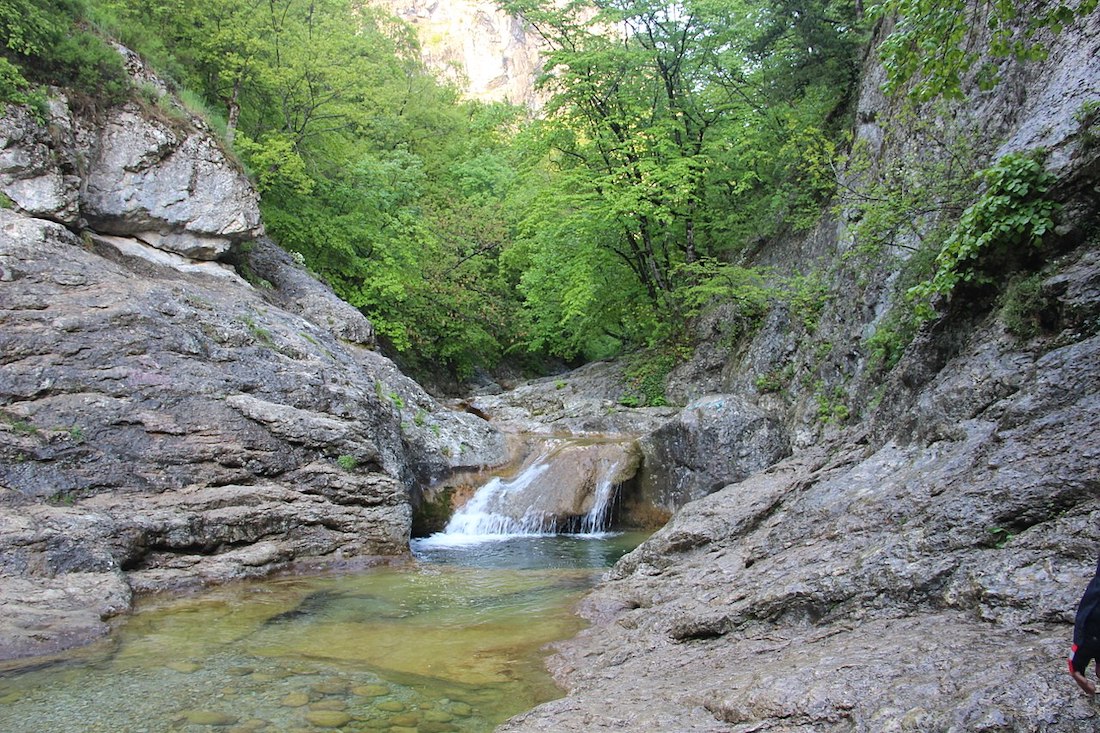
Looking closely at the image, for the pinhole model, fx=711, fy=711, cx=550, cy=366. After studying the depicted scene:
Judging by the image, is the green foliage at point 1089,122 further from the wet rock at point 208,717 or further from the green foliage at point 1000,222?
the wet rock at point 208,717

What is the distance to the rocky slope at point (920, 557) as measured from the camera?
3.60m

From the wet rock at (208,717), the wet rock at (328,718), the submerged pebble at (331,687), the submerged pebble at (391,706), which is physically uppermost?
the wet rock at (208,717)

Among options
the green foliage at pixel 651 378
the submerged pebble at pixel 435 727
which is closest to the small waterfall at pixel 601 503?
the green foliage at pixel 651 378

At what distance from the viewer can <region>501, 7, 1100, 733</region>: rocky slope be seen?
3.60 m

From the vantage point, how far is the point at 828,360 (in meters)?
13.9

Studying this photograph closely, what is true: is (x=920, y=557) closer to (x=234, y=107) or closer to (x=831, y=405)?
(x=831, y=405)

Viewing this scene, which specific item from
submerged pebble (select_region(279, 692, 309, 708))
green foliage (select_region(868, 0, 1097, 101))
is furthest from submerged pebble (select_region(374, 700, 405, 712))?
green foliage (select_region(868, 0, 1097, 101))

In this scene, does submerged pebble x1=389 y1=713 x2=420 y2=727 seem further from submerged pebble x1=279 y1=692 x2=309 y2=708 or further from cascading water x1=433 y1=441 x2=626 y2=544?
cascading water x1=433 y1=441 x2=626 y2=544

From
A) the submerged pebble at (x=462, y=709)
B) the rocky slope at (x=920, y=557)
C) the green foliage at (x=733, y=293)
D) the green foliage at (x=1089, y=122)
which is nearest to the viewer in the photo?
the rocky slope at (x=920, y=557)

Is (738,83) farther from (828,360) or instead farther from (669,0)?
(828,360)

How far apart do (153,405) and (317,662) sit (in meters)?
6.11

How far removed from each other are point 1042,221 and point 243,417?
35.0 feet

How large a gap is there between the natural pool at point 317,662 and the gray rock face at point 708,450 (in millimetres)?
5770

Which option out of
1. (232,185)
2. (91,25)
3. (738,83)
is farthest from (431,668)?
(738,83)
